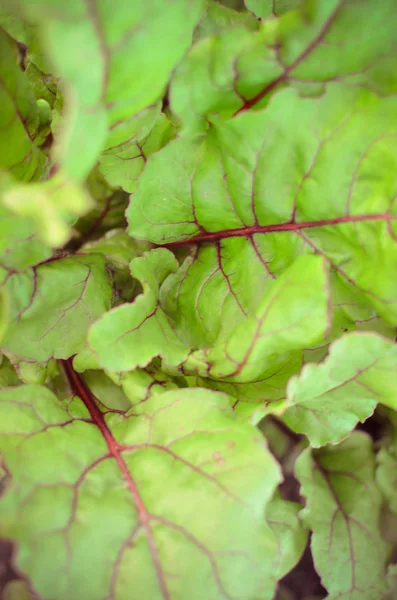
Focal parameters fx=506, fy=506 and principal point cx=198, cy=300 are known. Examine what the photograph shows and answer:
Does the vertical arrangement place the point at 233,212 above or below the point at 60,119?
below

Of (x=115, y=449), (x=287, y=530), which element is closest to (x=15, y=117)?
(x=115, y=449)

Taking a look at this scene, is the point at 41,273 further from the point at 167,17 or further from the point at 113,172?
the point at 167,17

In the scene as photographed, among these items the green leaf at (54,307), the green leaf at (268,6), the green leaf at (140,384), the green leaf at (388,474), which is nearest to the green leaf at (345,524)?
the green leaf at (388,474)

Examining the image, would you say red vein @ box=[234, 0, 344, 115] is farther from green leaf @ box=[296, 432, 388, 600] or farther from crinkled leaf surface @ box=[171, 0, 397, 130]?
green leaf @ box=[296, 432, 388, 600]

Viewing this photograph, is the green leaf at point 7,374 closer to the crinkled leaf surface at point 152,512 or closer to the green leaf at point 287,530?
the crinkled leaf surface at point 152,512

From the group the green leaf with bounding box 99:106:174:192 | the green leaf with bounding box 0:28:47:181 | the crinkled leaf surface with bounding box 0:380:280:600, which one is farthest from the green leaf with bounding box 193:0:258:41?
the crinkled leaf surface with bounding box 0:380:280:600

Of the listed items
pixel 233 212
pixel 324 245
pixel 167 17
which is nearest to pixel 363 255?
pixel 324 245
